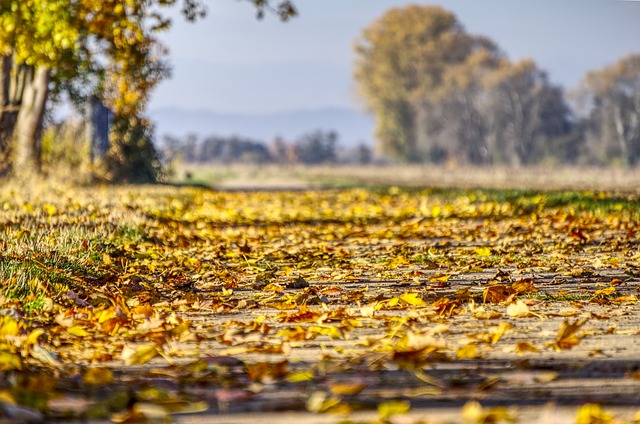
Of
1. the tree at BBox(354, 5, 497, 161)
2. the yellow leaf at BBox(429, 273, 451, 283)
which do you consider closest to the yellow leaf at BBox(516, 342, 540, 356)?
the yellow leaf at BBox(429, 273, 451, 283)

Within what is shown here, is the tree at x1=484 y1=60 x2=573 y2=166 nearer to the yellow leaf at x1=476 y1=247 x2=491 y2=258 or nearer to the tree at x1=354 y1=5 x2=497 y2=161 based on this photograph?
Result: the tree at x1=354 y1=5 x2=497 y2=161

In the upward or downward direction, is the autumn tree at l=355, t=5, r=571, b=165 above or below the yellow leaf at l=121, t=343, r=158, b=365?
above

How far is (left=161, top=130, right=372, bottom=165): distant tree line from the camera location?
90562 millimetres

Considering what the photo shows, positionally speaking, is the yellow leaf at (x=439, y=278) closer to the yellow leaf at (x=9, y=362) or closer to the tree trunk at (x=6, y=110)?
the yellow leaf at (x=9, y=362)

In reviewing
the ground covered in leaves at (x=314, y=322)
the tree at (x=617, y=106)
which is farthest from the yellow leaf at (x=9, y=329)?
the tree at (x=617, y=106)

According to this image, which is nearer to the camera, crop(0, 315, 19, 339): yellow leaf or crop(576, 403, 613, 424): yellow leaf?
crop(576, 403, 613, 424): yellow leaf

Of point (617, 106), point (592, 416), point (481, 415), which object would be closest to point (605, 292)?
point (592, 416)

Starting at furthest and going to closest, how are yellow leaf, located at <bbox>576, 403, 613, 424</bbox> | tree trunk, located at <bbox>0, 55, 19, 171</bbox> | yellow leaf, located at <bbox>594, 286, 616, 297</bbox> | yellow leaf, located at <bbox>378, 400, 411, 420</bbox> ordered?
1. tree trunk, located at <bbox>0, 55, 19, 171</bbox>
2. yellow leaf, located at <bbox>594, 286, 616, 297</bbox>
3. yellow leaf, located at <bbox>378, 400, 411, 420</bbox>
4. yellow leaf, located at <bbox>576, 403, 613, 424</bbox>

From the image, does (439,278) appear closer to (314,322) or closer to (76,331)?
(314,322)

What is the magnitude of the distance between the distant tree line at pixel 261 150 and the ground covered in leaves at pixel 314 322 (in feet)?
243

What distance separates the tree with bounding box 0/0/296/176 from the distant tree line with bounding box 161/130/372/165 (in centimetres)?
5930

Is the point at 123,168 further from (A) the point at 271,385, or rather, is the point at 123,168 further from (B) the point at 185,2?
(A) the point at 271,385

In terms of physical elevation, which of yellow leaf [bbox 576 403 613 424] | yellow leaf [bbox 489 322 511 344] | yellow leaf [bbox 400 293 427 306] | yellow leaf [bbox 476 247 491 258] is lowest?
yellow leaf [bbox 576 403 613 424]

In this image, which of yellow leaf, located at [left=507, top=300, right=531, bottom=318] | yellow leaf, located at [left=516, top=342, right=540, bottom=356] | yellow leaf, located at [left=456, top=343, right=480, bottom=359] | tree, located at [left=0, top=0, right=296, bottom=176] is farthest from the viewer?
tree, located at [left=0, top=0, right=296, bottom=176]
